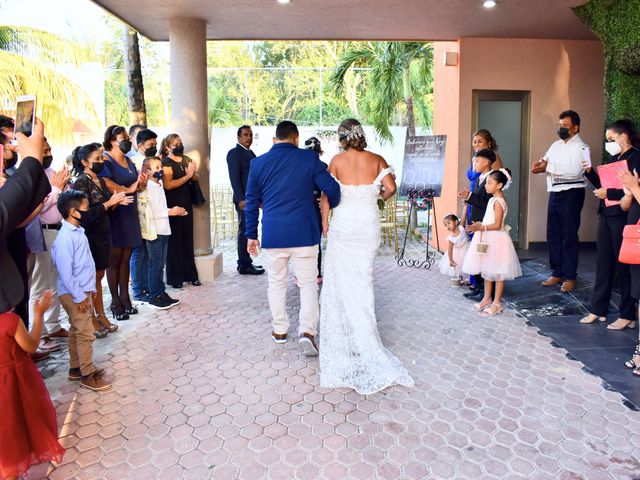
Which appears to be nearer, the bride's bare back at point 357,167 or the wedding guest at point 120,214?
the bride's bare back at point 357,167

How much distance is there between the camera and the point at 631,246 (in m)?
3.95

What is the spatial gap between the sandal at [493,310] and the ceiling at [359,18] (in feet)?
12.2

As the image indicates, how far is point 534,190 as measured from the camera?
849cm

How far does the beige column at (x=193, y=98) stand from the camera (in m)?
6.88

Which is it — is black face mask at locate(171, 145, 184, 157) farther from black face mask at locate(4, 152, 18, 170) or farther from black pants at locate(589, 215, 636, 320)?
black pants at locate(589, 215, 636, 320)

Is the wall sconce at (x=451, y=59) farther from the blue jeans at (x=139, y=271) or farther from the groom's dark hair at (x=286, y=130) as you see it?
the blue jeans at (x=139, y=271)

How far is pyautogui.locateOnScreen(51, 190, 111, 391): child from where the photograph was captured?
12.4 ft

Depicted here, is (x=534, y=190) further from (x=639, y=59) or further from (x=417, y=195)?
(x=639, y=59)

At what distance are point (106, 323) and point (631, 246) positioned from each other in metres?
4.61

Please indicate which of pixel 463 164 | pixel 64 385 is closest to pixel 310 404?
pixel 64 385

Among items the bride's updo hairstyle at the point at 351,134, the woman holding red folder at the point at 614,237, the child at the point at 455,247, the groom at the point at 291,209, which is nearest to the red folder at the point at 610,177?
the woman holding red folder at the point at 614,237

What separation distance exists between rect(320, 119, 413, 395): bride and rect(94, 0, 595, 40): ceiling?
119 inches

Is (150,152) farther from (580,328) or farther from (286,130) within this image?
(580,328)

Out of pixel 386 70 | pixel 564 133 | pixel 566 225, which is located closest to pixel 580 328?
pixel 566 225
